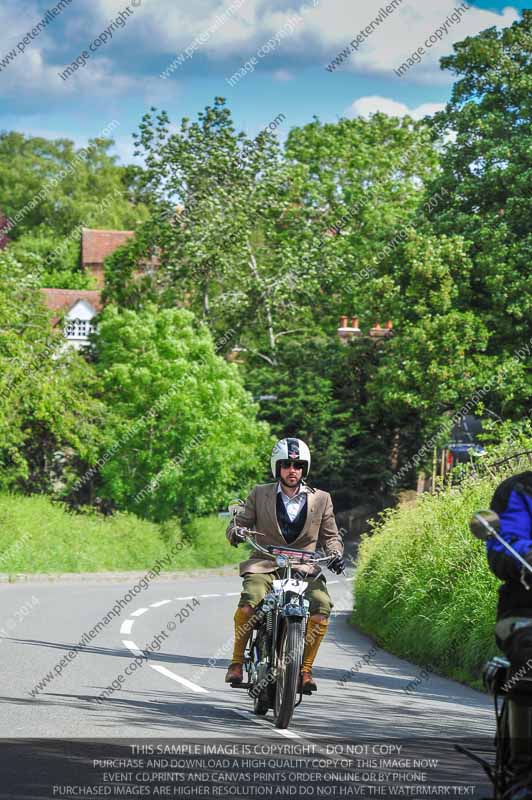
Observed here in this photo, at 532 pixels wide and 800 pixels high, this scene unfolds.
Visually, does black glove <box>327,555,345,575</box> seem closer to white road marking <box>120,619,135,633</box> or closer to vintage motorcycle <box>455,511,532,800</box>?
vintage motorcycle <box>455,511,532,800</box>

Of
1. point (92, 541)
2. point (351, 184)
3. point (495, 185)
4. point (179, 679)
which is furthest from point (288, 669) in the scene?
point (351, 184)

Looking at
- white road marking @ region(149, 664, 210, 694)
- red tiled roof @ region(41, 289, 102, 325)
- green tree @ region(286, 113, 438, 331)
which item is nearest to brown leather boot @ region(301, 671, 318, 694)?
white road marking @ region(149, 664, 210, 694)

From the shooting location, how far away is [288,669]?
9.18m

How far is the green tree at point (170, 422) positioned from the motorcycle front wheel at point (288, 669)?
3379 centimetres

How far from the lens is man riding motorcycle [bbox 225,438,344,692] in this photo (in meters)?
10.0

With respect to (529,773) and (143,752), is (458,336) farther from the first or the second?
(529,773)

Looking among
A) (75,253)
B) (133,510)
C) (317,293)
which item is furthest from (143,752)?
(75,253)

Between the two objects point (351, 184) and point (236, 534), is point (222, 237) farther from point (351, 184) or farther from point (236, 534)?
point (236, 534)

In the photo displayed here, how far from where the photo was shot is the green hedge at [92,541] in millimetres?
35219

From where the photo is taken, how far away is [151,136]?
48.1m

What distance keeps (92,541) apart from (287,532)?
2886cm

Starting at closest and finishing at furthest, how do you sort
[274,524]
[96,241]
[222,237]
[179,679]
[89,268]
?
[274,524], [179,679], [222,237], [96,241], [89,268]

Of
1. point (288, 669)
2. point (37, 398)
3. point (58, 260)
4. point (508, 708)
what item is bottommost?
point (288, 669)

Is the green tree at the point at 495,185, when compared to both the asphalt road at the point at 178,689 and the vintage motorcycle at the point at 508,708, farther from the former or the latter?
the vintage motorcycle at the point at 508,708
